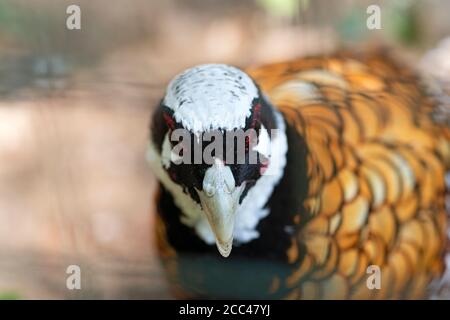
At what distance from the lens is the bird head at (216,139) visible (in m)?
1.28

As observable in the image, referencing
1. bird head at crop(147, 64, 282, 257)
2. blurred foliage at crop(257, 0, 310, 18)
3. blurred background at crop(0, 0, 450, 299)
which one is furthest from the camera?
blurred foliage at crop(257, 0, 310, 18)

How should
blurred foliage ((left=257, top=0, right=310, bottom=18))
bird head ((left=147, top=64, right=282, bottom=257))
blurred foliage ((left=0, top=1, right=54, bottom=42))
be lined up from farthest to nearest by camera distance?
blurred foliage ((left=257, top=0, right=310, bottom=18)) < blurred foliage ((left=0, top=1, right=54, bottom=42)) < bird head ((left=147, top=64, right=282, bottom=257))

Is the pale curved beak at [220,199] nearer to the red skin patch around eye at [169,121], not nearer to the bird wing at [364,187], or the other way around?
the red skin patch around eye at [169,121]

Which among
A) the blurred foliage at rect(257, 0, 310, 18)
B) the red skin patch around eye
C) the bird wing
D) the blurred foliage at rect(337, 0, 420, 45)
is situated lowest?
the bird wing

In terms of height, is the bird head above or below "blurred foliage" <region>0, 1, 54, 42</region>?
below

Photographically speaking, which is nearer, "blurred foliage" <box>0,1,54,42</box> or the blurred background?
the blurred background

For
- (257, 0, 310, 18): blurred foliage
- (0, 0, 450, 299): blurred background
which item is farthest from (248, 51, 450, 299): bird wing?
(257, 0, 310, 18): blurred foliage

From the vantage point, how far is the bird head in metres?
1.28

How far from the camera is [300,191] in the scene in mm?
1504

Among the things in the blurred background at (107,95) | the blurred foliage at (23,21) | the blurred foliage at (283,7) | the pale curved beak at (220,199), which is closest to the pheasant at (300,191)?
the pale curved beak at (220,199)

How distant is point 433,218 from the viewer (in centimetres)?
168

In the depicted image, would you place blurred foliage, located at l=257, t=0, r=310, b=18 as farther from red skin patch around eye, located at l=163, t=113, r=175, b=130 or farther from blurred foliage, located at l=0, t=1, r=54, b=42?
red skin patch around eye, located at l=163, t=113, r=175, b=130
